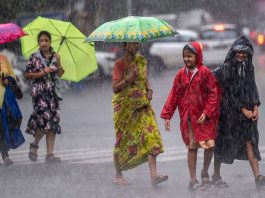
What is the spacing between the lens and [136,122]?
32.3 ft

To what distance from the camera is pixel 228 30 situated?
28.8 meters

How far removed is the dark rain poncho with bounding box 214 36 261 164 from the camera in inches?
368

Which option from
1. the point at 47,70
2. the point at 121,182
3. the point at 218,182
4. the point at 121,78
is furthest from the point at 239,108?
the point at 47,70

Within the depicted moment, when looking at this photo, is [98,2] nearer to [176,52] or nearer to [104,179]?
[176,52]

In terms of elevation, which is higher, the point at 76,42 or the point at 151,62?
the point at 76,42

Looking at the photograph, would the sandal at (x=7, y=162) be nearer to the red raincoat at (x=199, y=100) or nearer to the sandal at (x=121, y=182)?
the sandal at (x=121, y=182)

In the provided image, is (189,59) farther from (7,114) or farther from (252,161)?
(7,114)

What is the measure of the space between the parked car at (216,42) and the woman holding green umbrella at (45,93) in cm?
1696

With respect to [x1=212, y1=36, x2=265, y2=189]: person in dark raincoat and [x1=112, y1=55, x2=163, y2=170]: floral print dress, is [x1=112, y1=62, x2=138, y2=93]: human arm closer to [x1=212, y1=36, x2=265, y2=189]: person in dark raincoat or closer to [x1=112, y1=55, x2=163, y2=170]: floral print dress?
[x1=112, y1=55, x2=163, y2=170]: floral print dress

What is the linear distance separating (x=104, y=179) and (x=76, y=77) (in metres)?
2.12

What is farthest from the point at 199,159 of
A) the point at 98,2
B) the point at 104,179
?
the point at 98,2

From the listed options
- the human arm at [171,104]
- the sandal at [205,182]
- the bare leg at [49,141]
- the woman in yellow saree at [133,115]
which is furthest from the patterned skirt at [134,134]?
the bare leg at [49,141]

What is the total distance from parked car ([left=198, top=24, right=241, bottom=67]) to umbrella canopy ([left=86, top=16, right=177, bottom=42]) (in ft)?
61.6

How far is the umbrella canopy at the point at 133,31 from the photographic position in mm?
9391
